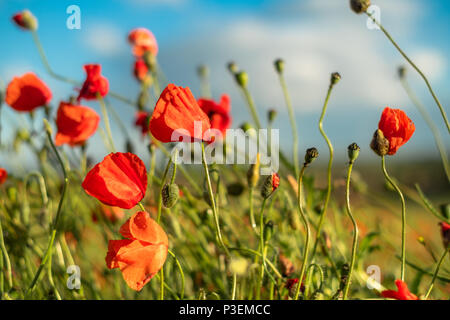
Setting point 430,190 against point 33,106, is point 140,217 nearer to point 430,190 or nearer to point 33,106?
point 33,106

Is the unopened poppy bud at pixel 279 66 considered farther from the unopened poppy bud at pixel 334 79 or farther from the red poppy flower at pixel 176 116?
the red poppy flower at pixel 176 116

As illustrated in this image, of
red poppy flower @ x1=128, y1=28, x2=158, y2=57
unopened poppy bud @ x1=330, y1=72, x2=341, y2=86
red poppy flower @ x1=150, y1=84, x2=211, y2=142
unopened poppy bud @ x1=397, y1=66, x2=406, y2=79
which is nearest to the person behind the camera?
red poppy flower @ x1=150, y1=84, x2=211, y2=142

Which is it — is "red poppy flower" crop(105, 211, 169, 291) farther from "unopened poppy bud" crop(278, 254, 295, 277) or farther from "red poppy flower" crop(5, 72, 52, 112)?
"red poppy flower" crop(5, 72, 52, 112)

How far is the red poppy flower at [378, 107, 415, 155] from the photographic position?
1.74 ft

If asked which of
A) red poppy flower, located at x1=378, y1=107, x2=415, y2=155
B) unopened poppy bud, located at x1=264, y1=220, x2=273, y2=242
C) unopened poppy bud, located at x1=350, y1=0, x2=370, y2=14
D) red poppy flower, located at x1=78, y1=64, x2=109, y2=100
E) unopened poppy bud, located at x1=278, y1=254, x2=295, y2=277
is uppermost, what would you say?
unopened poppy bud, located at x1=350, y1=0, x2=370, y2=14

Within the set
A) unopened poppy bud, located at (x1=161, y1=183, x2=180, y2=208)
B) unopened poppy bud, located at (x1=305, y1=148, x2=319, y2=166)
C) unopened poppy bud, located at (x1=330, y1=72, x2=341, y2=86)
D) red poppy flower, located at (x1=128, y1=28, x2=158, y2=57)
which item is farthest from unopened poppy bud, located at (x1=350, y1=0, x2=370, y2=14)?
red poppy flower, located at (x1=128, y1=28, x2=158, y2=57)

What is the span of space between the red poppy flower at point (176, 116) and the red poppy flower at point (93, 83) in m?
0.33

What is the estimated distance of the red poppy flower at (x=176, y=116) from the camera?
0.47 meters

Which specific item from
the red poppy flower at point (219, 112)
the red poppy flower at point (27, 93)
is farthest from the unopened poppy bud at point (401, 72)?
the red poppy flower at point (27, 93)

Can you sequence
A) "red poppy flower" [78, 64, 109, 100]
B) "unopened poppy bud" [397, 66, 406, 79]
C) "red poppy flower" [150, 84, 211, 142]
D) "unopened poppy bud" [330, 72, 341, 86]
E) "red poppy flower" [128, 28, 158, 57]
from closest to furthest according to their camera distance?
1. "red poppy flower" [150, 84, 211, 142]
2. "unopened poppy bud" [330, 72, 341, 86]
3. "red poppy flower" [78, 64, 109, 100]
4. "unopened poppy bud" [397, 66, 406, 79]
5. "red poppy flower" [128, 28, 158, 57]

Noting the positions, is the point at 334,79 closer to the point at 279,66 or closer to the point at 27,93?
the point at 279,66

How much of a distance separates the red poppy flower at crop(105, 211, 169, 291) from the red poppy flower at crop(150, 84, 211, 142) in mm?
91
